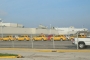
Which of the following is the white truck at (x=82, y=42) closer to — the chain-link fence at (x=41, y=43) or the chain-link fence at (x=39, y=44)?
the chain-link fence at (x=41, y=43)

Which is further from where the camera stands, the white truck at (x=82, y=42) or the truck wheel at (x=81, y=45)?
the truck wheel at (x=81, y=45)

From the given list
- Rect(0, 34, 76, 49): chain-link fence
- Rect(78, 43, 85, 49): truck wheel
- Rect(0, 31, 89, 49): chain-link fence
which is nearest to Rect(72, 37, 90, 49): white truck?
Rect(78, 43, 85, 49): truck wheel

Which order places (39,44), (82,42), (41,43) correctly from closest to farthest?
1. (82,42)
2. (39,44)
3. (41,43)

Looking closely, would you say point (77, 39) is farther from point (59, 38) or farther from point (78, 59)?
point (59, 38)

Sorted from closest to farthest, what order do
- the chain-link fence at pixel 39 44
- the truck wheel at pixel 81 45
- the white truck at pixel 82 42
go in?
the white truck at pixel 82 42 → the truck wheel at pixel 81 45 → the chain-link fence at pixel 39 44

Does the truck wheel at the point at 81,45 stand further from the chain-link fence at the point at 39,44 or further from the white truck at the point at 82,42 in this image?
the chain-link fence at the point at 39,44

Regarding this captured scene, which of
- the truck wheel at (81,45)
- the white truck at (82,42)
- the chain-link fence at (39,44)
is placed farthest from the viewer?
the chain-link fence at (39,44)

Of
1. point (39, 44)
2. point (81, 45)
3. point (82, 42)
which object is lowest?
point (39, 44)

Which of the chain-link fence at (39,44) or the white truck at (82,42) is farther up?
the white truck at (82,42)

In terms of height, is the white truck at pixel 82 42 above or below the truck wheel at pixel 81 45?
above

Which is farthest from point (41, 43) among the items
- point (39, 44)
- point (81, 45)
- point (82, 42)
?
point (82, 42)

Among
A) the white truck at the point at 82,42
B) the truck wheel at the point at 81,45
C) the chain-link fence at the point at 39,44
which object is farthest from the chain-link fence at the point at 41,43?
the truck wheel at the point at 81,45

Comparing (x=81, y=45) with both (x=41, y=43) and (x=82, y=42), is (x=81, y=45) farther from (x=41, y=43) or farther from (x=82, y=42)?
(x=41, y=43)

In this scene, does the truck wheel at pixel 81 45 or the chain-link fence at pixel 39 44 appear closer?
the truck wheel at pixel 81 45
